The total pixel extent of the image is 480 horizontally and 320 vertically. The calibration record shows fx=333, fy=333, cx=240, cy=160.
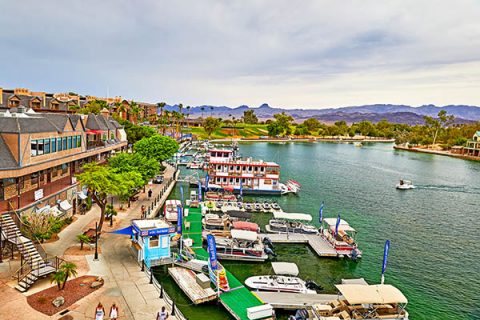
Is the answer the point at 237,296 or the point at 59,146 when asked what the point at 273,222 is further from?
the point at 59,146

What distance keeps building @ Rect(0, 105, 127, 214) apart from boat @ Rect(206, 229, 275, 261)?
1780cm

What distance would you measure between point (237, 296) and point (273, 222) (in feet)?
66.3

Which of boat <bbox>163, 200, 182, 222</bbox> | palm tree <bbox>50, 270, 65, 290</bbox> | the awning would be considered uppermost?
the awning

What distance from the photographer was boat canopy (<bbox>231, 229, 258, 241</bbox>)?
1427 inches

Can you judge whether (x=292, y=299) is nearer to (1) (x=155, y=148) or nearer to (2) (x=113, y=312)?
(2) (x=113, y=312)

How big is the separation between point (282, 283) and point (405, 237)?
26686 millimetres

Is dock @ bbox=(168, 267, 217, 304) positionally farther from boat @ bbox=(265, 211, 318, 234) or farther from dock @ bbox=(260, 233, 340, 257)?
boat @ bbox=(265, 211, 318, 234)

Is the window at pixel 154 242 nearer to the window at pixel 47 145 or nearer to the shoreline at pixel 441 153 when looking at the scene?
the window at pixel 47 145

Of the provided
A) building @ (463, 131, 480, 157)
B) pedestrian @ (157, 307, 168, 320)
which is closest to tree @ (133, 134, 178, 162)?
pedestrian @ (157, 307, 168, 320)

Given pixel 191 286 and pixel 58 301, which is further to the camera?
pixel 191 286

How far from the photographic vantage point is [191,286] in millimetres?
27844

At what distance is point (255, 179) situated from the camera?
6681 centimetres

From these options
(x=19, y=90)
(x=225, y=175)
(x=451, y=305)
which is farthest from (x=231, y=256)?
(x=19, y=90)

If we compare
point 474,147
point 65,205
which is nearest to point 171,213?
point 65,205
